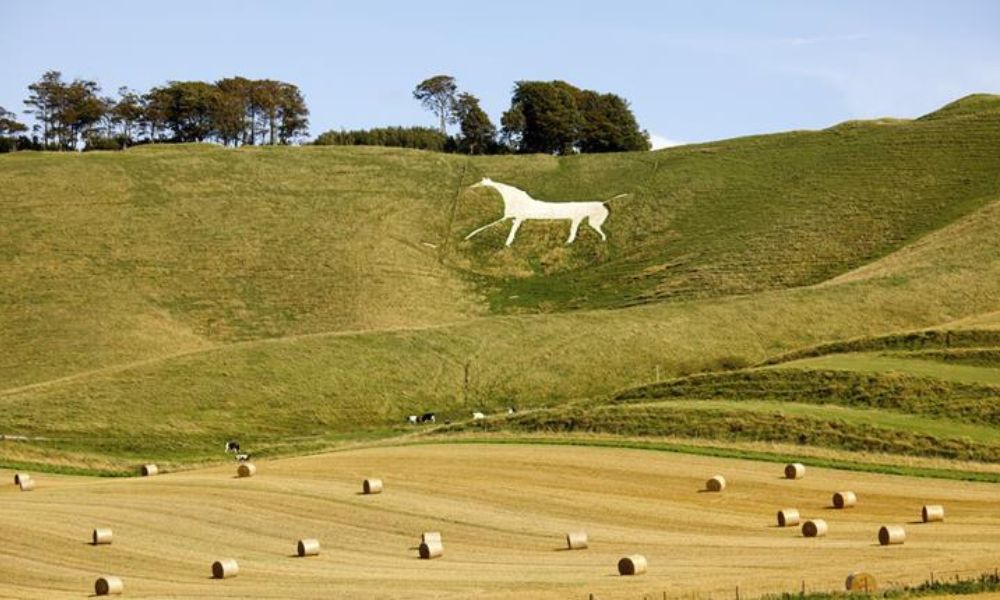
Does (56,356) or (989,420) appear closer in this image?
(989,420)

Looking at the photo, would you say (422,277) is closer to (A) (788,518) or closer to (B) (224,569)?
(A) (788,518)

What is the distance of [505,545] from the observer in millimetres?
38969

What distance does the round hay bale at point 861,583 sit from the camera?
30.2 m

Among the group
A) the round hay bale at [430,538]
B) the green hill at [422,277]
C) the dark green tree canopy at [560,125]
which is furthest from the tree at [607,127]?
the round hay bale at [430,538]

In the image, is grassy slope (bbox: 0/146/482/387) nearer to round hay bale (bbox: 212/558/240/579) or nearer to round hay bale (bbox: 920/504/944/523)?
round hay bale (bbox: 212/558/240/579)

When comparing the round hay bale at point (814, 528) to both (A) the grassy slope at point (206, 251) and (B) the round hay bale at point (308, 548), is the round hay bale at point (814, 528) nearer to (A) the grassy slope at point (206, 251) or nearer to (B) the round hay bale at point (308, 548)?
(B) the round hay bale at point (308, 548)

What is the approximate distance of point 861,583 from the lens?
30359 millimetres

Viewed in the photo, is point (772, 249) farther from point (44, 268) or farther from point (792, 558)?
point (792, 558)

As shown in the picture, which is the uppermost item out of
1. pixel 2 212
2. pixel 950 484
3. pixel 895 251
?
pixel 2 212

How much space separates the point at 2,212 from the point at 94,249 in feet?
37.6

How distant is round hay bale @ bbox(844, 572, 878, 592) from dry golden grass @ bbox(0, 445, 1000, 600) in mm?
1240

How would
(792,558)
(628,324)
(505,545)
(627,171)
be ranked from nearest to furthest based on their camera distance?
(792,558)
(505,545)
(628,324)
(627,171)

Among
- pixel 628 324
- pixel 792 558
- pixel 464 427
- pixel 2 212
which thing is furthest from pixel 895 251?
pixel 792 558

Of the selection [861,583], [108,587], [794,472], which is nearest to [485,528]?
[108,587]
